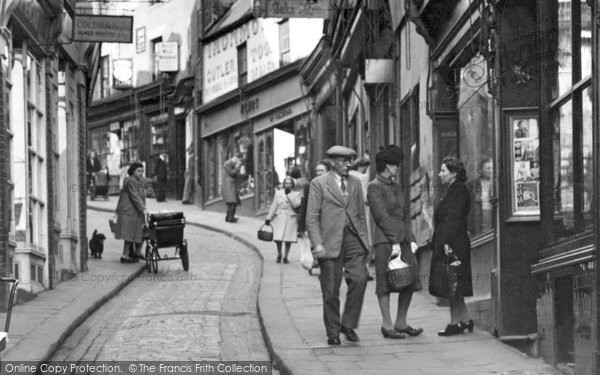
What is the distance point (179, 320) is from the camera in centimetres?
1470

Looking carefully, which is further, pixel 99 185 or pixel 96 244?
pixel 99 185

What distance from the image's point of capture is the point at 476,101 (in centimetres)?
1447

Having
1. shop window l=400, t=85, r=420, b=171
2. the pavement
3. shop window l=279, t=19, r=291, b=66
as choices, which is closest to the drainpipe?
the pavement

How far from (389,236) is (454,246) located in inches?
24.3

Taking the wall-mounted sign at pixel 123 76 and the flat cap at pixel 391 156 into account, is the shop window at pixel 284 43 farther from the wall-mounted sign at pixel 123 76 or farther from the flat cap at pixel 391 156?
the flat cap at pixel 391 156

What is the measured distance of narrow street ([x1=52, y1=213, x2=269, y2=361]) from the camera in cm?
1213

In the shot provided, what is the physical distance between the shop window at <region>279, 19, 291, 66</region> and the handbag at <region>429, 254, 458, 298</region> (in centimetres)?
2267

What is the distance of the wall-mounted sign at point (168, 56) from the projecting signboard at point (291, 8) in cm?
2384

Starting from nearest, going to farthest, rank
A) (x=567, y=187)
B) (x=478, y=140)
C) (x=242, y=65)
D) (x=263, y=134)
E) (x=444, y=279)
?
(x=567, y=187)
(x=444, y=279)
(x=478, y=140)
(x=263, y=134)
(x=242, y=65)

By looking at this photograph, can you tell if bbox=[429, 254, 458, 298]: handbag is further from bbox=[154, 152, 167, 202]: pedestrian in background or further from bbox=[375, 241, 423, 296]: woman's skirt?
bbox=[154, 152, 167, 202]: pedestrian in background

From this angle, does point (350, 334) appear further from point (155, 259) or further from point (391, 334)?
point (155, 259)

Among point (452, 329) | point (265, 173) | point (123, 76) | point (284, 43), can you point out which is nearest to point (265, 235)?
point (452, 329)

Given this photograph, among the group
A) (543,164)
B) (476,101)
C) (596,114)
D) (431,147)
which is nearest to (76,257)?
(431,147)

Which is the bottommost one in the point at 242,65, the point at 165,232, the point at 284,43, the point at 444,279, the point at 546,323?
the point at 546,323
